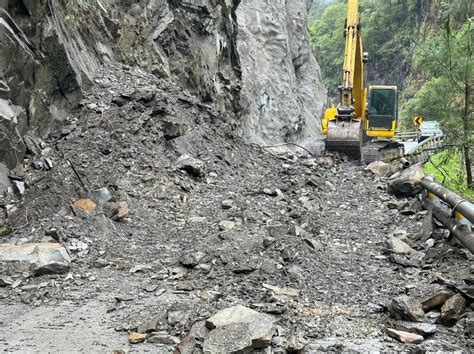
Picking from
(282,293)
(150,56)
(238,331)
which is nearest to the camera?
(238,331)

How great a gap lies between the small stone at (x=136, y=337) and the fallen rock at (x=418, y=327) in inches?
74.4

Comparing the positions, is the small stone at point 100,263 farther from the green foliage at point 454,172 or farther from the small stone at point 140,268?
the green foliage at point 454,172

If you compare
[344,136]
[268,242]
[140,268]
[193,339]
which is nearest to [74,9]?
[140,268]

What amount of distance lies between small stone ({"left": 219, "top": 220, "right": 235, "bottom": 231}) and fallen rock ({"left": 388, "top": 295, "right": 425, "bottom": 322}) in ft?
9.60

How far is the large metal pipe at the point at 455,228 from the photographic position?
182 inches

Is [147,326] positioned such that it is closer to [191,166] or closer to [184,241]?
[184,241]

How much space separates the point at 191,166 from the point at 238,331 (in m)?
5.89

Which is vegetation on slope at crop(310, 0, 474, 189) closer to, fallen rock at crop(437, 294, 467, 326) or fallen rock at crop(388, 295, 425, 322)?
fallen rock at crop(437, 294, 467, 326)

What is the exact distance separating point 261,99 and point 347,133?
43.8ft

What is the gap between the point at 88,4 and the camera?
11.2 m

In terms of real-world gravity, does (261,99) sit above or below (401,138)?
above

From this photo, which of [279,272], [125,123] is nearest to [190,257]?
[279,272]

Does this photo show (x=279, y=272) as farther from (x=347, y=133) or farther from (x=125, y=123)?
(x=347, y=133)

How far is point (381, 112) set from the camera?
17094 millimetres
